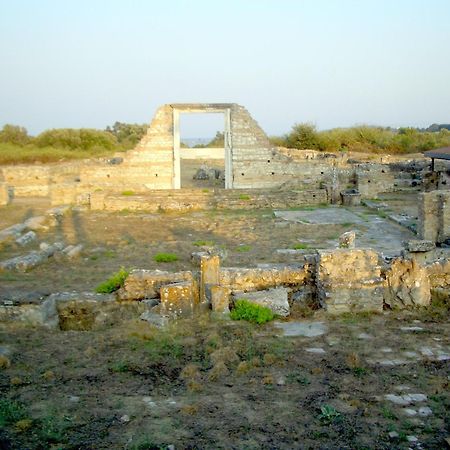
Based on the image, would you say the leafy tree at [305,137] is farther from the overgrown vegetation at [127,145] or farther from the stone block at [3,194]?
the stone block at [3,194]

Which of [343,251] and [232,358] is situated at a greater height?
[343,251]

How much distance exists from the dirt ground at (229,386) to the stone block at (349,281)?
10.4 inches

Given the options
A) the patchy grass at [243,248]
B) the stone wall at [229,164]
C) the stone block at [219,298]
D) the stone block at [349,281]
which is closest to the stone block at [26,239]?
the patchy grass at [243,248]

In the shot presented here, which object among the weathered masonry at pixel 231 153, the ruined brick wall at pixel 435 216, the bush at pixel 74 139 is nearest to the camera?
the ruined brick wall at pixel 435 216

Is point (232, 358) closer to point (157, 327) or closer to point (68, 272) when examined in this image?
point (157, 327)

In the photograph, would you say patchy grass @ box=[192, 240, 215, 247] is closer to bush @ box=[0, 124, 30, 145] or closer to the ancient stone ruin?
the ancient stone ruin

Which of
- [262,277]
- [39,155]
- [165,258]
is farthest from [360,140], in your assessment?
[262,277]

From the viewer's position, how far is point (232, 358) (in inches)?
225

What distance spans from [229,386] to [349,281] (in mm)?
2786

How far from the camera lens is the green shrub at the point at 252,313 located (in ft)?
22.6

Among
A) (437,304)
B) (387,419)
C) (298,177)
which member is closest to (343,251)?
(437,304)

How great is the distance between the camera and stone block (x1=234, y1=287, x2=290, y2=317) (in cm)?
712

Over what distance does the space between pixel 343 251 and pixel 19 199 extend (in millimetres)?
19552

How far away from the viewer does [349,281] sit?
727 centimetres
